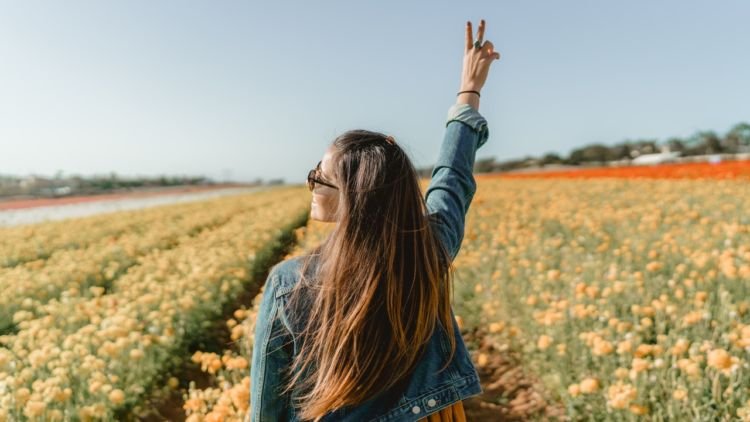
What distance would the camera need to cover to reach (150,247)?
8586mm

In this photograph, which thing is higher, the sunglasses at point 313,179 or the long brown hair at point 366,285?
the sunglasses at point 313,179

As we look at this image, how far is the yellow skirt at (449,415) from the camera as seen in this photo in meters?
1.30

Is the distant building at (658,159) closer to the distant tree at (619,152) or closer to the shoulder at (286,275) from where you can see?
the distant tree at (619,152)

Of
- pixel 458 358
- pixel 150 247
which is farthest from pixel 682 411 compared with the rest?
pixel 150 247

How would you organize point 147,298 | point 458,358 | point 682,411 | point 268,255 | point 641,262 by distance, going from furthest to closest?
Result: point 268,255
point 641,262
point 147,298
point 682,411
point 458,358

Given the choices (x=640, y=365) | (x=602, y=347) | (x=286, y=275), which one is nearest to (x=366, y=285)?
(x=286, y=275)

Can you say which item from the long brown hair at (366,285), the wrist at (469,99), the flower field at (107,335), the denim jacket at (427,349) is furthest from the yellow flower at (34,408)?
the wrist at (469,99)

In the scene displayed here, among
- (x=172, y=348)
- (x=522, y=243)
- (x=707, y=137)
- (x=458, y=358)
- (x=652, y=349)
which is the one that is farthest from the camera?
(x=707, y=137)

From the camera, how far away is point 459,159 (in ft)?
4.78

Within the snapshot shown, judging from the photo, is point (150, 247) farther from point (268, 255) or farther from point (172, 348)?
point (172, 348)

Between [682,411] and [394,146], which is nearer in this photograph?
[394,146]

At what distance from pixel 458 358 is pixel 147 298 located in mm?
3610

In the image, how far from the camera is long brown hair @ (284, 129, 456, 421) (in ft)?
3.76

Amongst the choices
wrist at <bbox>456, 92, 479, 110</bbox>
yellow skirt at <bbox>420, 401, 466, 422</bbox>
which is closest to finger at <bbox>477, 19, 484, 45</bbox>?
wrist at <bbox>456, 92, 479, 110</bbox>
